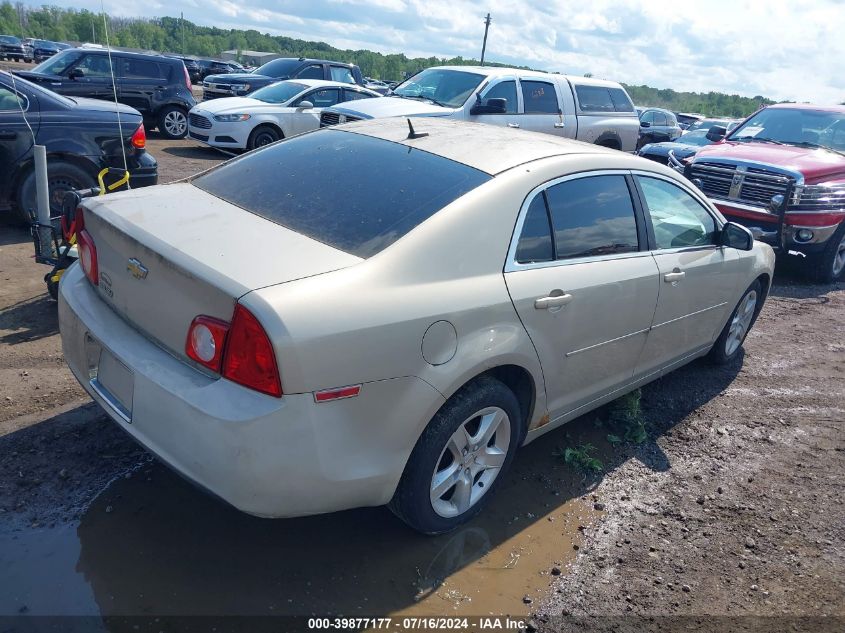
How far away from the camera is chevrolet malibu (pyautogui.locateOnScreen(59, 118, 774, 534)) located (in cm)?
243

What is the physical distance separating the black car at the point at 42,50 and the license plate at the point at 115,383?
46.6 meters

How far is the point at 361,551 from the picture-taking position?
3018 mm

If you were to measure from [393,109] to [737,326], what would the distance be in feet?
21.0

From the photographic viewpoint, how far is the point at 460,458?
10.1 ft

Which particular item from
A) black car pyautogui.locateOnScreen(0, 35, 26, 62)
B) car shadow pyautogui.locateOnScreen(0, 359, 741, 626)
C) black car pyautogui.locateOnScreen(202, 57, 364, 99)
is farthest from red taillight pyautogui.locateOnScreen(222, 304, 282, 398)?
black car pyautogui.locateOnScreen(0, 35, 26, 62)

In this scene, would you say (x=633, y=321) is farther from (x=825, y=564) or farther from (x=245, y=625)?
(x=245, y=625)

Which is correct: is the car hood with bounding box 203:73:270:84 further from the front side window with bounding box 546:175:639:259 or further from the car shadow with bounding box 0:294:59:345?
the front side window with bounding box 546:175:639:259

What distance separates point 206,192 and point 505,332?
165 centimetres

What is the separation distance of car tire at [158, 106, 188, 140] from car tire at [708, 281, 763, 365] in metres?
12.7

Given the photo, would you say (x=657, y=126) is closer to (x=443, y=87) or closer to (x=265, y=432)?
(x=443, y=87)

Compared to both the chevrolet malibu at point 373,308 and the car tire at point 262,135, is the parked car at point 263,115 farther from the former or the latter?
→ the chevrolet malibu at point 373,308

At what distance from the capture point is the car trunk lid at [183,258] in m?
2.52

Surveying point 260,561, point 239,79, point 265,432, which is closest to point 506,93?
point 260,561

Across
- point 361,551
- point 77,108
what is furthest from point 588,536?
point 77,108
